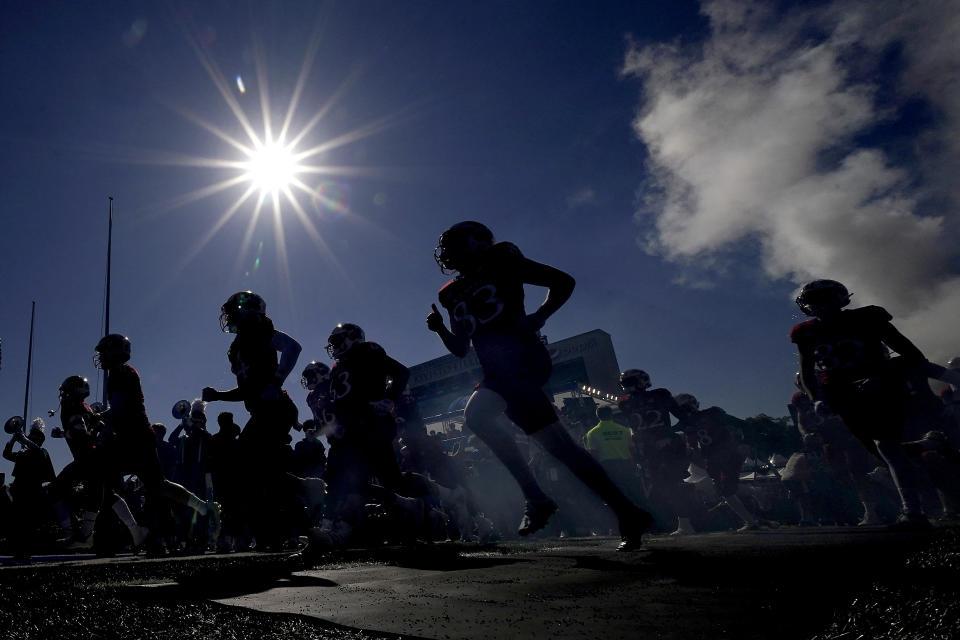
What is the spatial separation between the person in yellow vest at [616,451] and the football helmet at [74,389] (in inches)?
266

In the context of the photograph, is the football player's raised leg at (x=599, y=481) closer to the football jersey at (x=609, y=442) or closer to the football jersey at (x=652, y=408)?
the football jersey at (x=652, y=408)

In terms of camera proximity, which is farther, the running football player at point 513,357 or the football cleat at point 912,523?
the football cleat at point 912,523

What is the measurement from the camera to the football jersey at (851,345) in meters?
4.58

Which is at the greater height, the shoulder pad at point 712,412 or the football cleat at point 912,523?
the shoulder pad at point 712,412

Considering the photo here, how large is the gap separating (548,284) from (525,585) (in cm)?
204

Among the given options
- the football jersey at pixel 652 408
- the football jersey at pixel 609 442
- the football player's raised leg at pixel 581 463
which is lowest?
the football player's raised leg at pixel 581 463

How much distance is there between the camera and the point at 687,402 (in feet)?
27.0

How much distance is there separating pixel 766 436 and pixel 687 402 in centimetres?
1765

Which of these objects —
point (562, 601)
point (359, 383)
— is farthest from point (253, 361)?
point (562, 601)

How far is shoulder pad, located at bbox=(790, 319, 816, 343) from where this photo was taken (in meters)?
4.90

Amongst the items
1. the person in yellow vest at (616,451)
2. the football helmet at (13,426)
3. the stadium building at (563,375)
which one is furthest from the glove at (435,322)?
the stadium building at (563,375)

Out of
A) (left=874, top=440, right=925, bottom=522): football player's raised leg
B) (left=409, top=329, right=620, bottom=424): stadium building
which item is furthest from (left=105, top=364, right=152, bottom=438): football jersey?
(left=409, top=329, right=620, bottom=424): stadium building

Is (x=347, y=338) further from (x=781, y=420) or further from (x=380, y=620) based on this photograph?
(x=781, y=420)

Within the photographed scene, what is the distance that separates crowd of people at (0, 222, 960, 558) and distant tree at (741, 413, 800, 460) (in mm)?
13122
